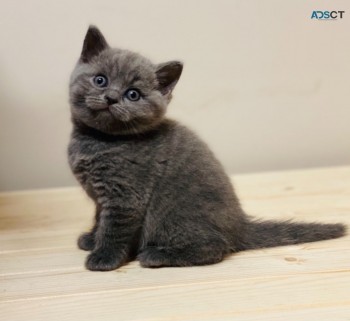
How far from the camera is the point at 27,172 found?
76.5 inches

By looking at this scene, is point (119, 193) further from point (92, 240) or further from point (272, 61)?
point (272, 61)

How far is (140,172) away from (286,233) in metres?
0.48

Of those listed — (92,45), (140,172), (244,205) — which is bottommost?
(244,205)

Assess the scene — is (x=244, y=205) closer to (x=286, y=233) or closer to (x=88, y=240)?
(x=286, y=233)

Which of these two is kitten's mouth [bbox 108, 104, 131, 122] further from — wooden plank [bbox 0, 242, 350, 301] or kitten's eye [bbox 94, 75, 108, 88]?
wooden plank [bbox 0, 242, 350, 301]

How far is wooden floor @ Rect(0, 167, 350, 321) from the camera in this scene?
Result: 1.01 metres

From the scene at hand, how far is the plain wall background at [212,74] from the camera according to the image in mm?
1778

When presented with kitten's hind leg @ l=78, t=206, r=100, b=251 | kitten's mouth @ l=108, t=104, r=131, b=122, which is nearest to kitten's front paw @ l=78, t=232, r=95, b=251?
kitten's hind leg @ l=78, t=206, r=100, b=251

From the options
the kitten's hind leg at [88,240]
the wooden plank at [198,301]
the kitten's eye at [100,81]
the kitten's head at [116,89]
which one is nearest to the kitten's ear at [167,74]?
the kitten's head at [116,89]

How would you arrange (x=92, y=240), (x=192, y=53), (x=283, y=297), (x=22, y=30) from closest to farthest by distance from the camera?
(x=283, y=297)
(x=92, y=240)
(x=22, y=30)
(x=192, y=53)

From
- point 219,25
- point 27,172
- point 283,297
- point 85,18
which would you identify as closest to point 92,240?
point 283,297

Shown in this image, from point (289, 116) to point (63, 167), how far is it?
0.99m

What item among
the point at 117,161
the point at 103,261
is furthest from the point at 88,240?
the point at 117,161

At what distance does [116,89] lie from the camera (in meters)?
1.19
